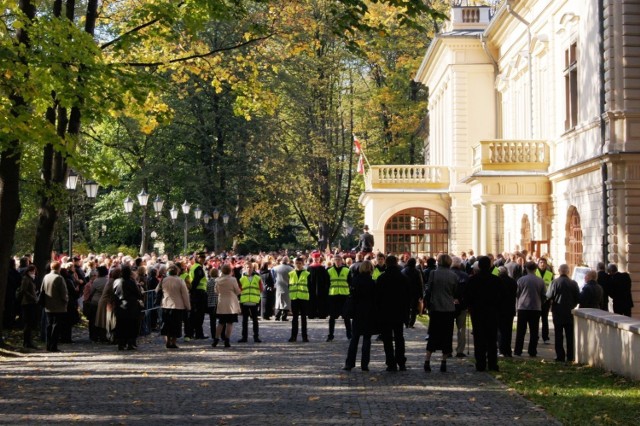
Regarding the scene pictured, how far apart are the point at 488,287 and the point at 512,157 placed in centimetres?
1838

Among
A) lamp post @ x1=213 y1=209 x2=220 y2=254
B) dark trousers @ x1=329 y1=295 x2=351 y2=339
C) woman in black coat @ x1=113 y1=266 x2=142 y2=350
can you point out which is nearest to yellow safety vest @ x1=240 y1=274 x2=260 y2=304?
dark trousers @ x1=329 y1=295 x2=351 y2=339

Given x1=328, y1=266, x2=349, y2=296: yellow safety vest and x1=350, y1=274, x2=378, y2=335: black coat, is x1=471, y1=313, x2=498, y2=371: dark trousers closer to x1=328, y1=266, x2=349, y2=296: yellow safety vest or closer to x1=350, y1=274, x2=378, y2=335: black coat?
x1=350, y1=274, x2=378, y2=335: black coat

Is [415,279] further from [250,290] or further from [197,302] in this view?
[197,302]

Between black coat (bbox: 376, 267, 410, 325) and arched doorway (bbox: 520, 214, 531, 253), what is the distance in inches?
835

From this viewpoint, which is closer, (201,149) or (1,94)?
(1,94)

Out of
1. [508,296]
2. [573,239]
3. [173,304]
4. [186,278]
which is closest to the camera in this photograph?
[508,296]

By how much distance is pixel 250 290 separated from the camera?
915 inches

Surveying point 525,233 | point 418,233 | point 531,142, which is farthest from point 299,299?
point 418,233

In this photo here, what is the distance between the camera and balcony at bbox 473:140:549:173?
3424 centimetres

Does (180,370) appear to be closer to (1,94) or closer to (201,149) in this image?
(1,94)

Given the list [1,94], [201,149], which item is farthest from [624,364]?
[201,149]

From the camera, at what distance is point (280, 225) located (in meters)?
55.9

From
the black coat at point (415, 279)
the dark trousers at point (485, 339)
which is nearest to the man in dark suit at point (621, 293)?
the black coat at point (415, 279)

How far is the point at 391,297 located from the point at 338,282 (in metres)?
6.87
